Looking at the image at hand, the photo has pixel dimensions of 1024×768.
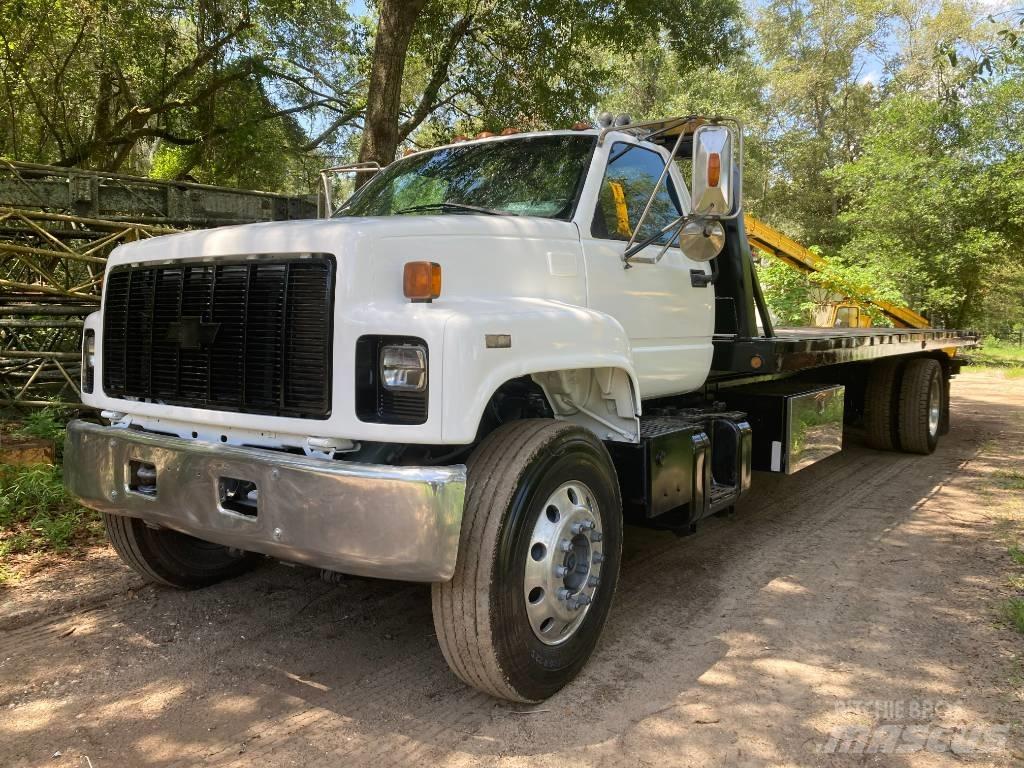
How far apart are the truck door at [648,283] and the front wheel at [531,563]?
2.91 feet

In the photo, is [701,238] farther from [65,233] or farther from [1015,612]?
[65,233]

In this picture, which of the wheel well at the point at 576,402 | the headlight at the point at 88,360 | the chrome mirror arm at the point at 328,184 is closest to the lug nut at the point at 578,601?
the wheel well at the point at 576,402

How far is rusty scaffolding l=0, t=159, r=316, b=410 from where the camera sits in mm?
7387

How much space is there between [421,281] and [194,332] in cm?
100

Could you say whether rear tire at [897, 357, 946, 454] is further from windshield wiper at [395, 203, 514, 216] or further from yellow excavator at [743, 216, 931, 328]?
windshield wiper at [395, 203, 514, 216]

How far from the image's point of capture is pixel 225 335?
10.1 ft

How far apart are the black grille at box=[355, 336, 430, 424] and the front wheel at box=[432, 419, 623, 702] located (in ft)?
1.27

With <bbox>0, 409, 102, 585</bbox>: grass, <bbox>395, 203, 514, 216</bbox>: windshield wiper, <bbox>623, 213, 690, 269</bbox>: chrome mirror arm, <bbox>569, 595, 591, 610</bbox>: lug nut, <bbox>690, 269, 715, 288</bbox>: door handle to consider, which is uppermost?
<bbox>395, 203, 514, 216</bbox>: windshield wiper

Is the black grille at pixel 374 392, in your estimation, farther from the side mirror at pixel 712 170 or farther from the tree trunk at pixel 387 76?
the tree trunk at pixel 387 76

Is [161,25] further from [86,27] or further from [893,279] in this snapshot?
[893,279]

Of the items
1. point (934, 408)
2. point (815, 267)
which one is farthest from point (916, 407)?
point (815, 267)

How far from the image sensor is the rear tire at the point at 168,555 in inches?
156

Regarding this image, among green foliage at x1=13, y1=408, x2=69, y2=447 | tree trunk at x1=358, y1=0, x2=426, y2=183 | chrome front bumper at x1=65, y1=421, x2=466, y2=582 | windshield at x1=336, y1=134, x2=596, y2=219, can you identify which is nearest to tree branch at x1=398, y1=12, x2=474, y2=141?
tree trunk at x1=358, y1=0, x2=426, y2=183

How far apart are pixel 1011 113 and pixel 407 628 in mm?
24432
